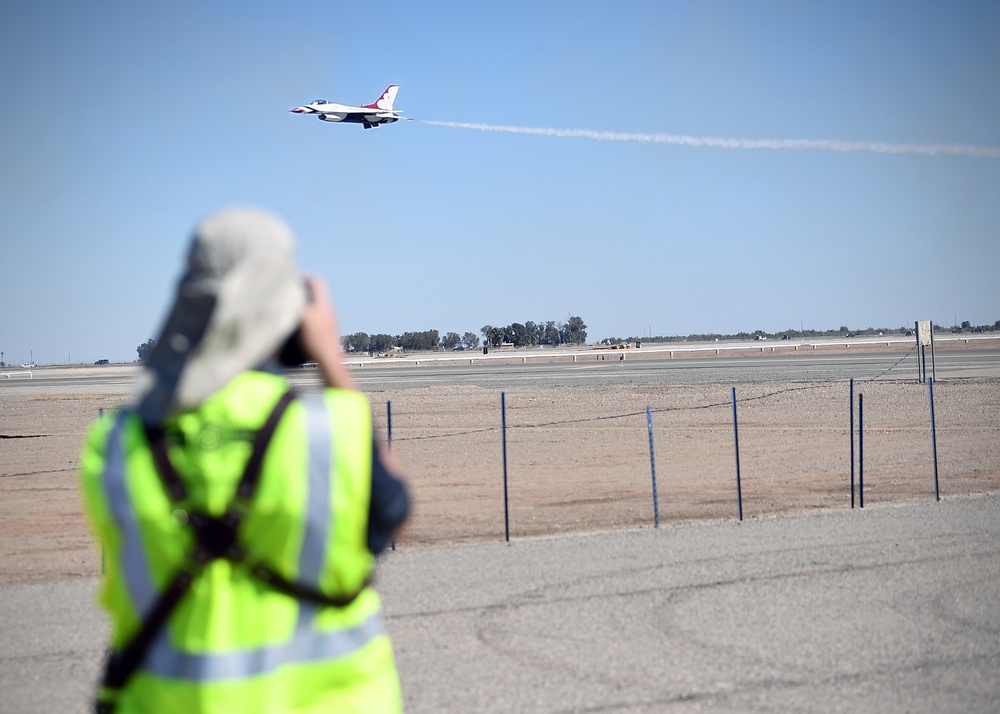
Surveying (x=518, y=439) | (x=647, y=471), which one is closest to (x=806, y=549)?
(x=647, y=471)

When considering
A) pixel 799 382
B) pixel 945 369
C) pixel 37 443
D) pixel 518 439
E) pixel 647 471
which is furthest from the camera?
pixel 945 369

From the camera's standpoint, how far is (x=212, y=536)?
1996 mm

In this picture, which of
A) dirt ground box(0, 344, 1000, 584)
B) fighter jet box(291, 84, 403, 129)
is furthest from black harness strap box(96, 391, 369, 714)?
fighter jet box(291, 84, 403, 129)

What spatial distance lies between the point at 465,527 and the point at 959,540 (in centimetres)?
619

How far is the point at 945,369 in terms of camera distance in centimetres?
5038

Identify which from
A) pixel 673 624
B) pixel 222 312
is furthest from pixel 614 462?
pixel 222 312

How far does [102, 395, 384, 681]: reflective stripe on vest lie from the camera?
2004 millimetres

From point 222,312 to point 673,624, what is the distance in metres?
6.98

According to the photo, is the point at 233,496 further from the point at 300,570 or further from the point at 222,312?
the point at 222,312

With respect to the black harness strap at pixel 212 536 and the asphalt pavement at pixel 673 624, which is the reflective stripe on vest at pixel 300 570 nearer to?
the black harness strap at pixel 212 536

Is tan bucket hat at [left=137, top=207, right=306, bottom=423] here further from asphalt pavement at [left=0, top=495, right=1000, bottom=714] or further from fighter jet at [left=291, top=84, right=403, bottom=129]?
fighter jet at [left=291, top=84, right=403, bottom=129]

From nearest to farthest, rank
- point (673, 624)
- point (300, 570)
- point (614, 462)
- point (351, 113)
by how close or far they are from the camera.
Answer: point (300, 570) → point (673, 624) → point (614, 462) → point (351, 113)

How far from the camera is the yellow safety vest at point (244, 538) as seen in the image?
1996 mm

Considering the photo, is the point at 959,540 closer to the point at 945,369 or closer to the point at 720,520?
the point at 720,520
